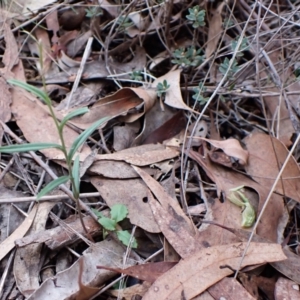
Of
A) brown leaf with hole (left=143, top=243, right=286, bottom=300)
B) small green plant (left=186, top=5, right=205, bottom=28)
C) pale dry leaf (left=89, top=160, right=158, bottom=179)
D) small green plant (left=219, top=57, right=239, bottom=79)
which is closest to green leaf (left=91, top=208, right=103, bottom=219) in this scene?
pale dry leaf (left=89, top=160, right=158, bottom=179)

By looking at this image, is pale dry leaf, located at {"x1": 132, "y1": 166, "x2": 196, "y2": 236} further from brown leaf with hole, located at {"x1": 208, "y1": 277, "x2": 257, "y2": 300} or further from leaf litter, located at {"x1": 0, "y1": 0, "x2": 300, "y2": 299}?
brown leaf with hole, located at {"x1": 208, "y1": 277, "x2": 257, "y2": 300}

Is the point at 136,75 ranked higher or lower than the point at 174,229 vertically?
higher

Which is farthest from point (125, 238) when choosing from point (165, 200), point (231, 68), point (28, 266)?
point (231, 68)

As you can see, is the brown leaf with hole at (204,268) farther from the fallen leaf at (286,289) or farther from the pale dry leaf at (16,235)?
the pale dry leaf at (16,235)

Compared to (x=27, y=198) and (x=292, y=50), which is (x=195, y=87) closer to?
(x=292, y=50)

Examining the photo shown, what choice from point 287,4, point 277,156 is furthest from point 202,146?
point 287,4

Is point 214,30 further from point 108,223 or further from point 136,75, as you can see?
point 108,223
